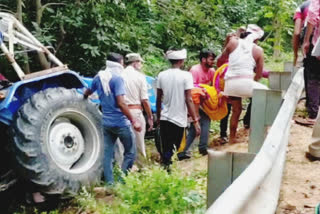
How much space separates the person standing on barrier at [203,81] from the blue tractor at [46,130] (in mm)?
1506

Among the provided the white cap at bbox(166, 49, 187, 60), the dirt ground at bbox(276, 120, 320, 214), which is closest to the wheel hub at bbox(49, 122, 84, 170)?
the white cap at bbox(166, 49, 187, 60)

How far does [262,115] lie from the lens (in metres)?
4.21

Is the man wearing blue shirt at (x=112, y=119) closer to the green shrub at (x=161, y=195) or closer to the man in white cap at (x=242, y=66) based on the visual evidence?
the man in white cap at (x=242, y=66)

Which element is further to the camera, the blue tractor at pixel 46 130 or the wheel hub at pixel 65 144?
the wheel hub at pixel 65 144

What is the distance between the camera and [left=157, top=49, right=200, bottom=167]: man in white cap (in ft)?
19.6

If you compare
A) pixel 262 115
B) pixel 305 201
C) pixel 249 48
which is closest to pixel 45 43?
pixel 249 48

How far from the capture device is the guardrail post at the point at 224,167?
2.18 metres

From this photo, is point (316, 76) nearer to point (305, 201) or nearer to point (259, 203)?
point (305, 201)

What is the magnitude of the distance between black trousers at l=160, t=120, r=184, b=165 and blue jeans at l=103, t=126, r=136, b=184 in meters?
0.44

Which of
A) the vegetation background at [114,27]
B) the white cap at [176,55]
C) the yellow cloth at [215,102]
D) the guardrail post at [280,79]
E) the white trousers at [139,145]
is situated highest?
the vegetation background at [114,27]

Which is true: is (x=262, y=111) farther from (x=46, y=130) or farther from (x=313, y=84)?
(x=46, y=130)

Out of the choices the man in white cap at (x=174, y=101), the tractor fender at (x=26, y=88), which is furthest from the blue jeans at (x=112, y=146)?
the tractor fender at (x=26, y=88)

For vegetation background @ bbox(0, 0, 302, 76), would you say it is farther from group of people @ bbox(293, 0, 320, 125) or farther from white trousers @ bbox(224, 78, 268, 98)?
group of people @ bbox(293, 0, 320, 125)

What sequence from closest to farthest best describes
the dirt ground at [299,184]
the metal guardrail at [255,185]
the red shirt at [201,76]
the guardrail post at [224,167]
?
1. the metal guardrail at [255,185]
2. the guardrail post at [224,167]
3. the dirt ground at [299,184]
4. the red shirt at [201,76]
